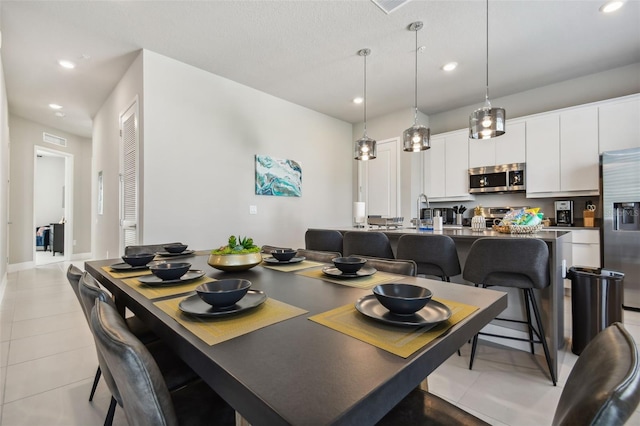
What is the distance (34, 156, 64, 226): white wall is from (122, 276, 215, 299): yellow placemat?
10.4 m

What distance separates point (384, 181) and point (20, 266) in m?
7.04

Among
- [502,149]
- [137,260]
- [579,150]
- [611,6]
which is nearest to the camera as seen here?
[137,260]

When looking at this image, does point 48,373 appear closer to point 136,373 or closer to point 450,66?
point 136,373

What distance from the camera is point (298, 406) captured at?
0.44 m

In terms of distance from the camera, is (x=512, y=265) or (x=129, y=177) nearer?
(x=512, y=265)

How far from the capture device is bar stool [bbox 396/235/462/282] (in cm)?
209

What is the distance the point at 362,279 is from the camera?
4.25 feet

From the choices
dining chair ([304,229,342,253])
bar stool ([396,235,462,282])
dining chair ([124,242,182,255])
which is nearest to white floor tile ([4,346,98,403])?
dining chair ([124,242,182,255])

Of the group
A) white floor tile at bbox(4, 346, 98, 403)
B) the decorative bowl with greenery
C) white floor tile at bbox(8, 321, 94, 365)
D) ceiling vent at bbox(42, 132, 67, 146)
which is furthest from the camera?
ceiling vent at bbox(42, 132, 67, 146)

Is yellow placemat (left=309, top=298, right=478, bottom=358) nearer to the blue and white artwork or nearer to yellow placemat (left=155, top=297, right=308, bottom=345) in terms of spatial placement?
Result: yellow placemat (left=155, top=297, right=308, bottom=345)

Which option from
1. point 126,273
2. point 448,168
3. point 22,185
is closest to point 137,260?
point 126,273

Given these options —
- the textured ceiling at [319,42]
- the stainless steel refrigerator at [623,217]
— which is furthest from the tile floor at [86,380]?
the textured ceiling at [319,42]

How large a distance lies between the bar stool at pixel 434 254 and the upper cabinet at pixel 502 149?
2.94 m

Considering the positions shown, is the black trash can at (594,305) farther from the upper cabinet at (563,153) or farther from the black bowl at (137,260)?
the black bowl at (137,260)
